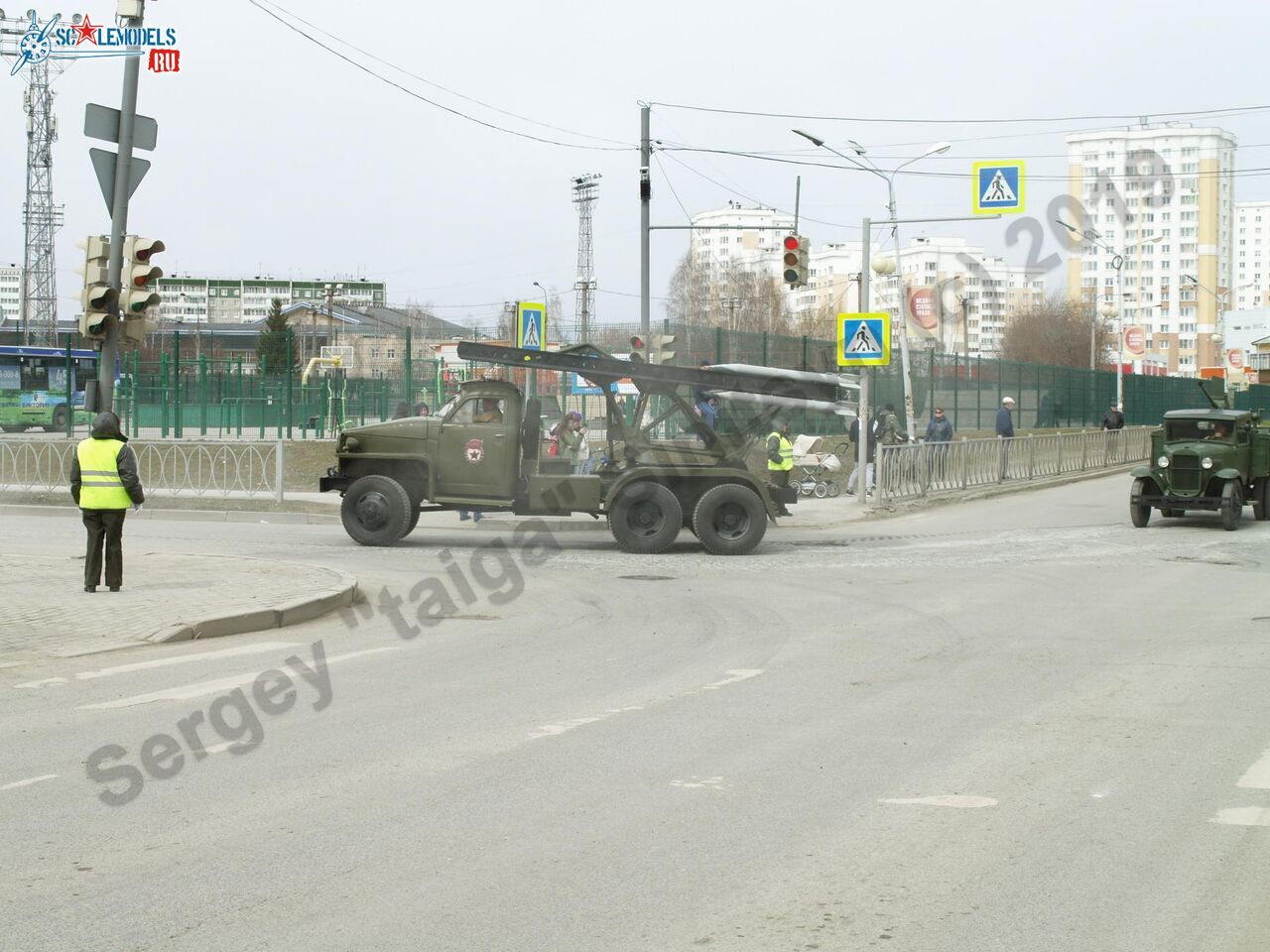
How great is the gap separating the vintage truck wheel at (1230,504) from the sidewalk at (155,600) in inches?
559

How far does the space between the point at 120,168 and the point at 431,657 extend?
6.99 metres

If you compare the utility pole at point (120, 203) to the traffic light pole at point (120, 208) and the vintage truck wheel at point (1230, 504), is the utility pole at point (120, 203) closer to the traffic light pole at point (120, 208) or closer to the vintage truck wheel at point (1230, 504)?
the traffic light pole at point (120, 208)

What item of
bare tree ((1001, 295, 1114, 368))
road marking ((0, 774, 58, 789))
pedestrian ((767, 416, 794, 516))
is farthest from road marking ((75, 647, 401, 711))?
bare tree ((1001, 295, 1114, 368))

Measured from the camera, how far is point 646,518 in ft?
58.7

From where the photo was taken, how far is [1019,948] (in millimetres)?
4344

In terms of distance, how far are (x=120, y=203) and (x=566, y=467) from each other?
6762mm

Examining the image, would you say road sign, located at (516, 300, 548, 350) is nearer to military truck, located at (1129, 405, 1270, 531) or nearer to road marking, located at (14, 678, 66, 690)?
military truck, located at (1129, 405, 1270, 531)

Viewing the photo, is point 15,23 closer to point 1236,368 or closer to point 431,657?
point 431,657

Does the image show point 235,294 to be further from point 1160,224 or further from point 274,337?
point 1160,224

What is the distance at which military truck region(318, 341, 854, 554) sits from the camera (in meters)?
17.8

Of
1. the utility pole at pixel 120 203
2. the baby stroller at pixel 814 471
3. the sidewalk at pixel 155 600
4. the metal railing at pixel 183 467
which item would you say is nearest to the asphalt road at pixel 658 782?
the sidewalk at pixel 155 600

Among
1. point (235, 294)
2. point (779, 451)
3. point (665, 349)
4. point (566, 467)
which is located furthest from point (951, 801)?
point (235, 294)

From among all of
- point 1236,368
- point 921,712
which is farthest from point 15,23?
point 1236,368

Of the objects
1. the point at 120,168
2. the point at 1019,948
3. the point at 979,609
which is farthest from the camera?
the point at 120,168
